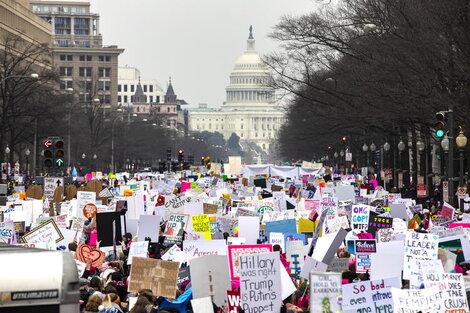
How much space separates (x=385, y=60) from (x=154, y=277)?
25.7 metres

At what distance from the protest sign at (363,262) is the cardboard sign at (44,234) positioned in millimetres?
5423

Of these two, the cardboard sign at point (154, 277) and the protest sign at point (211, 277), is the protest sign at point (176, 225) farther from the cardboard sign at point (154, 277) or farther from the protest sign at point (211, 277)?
the protest sign at point (211, 277)

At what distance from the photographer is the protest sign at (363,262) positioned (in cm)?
1848

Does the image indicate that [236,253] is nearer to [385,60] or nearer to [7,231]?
[7,231]

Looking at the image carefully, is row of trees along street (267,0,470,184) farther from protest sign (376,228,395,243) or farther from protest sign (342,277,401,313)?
protest sign (342,277,401,313)

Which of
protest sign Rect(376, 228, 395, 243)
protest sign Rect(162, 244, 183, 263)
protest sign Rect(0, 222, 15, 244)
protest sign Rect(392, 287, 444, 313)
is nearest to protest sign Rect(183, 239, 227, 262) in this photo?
protest sign Rect(162, 244, 183, 263)

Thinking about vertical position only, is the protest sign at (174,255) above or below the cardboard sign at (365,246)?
below

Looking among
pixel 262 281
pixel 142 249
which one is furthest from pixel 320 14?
pixel 262 281

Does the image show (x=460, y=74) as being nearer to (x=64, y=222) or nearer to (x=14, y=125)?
(x=64, y=222)

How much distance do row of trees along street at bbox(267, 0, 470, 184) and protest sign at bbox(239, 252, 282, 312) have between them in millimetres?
19728

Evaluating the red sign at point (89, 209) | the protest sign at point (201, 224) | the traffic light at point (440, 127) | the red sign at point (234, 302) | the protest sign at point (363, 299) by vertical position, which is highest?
the traffic light at point (440, 127)

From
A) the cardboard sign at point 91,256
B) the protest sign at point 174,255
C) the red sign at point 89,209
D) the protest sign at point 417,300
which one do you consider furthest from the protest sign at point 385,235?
the red sign at point 89,209

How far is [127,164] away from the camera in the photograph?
15400 cm

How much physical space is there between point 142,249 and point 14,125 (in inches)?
2251
